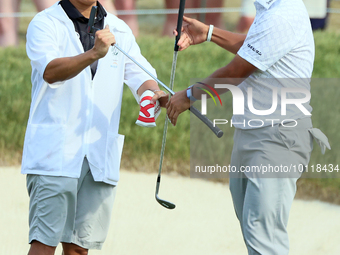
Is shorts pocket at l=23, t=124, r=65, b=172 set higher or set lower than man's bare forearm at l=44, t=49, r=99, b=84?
lower

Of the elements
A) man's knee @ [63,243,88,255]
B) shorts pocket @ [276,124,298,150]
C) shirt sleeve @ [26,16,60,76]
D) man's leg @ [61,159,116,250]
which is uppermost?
shirt sleeve @ [26,16,60,76]

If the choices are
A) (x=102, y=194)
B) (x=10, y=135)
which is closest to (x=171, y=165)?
(x=10, y=135)

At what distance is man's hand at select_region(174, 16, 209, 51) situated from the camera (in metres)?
2.94

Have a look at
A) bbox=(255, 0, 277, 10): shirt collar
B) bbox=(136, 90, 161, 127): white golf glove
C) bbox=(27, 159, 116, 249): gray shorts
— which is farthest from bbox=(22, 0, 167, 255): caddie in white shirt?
bbox=(255, 0, 277, 10): shirt collar

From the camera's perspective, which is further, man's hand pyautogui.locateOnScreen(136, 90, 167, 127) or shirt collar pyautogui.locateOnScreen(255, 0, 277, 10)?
man's hand pyautogui.locateOnScreen(136, 90, 167, 127)

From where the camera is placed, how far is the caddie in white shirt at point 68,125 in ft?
7.78

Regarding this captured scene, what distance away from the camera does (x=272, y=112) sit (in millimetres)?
2391

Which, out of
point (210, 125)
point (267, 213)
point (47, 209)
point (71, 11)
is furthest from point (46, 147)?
point (267, 213)

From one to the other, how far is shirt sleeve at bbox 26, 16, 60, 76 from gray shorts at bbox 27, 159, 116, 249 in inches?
21.2

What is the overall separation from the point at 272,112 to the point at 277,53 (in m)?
0.28

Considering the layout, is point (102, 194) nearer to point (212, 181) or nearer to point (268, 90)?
point (268, 90)

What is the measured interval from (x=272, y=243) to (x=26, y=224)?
104 inches

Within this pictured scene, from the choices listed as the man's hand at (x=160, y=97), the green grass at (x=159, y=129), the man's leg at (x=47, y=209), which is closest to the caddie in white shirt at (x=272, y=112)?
the man's hand at (x=160, y=97)

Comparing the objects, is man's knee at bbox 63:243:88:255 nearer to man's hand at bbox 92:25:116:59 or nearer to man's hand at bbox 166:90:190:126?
man's hand at bbox 166:90:190:126
